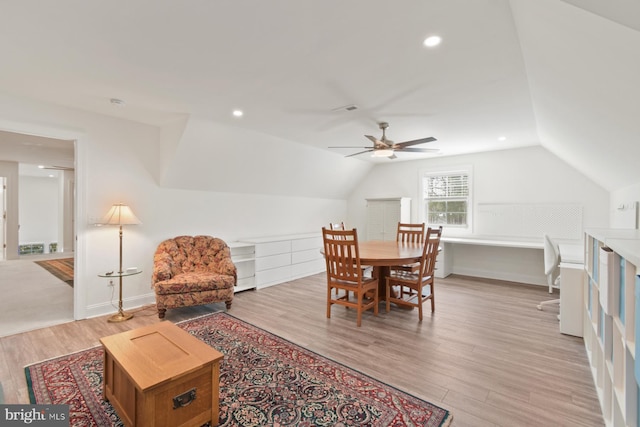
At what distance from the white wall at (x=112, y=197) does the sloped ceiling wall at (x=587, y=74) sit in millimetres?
4171

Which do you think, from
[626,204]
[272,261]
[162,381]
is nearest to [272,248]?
[272,261]

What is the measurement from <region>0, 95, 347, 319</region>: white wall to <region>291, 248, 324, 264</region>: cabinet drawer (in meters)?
1.43

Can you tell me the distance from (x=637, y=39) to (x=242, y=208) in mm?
5013

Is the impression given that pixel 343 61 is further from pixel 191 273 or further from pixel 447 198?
pixel 447 198

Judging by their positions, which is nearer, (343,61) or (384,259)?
(343,61)

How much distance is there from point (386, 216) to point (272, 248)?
9.12 ft

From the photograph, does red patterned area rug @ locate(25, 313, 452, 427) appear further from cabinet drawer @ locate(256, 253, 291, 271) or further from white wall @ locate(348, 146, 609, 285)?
white wall @ locate(348, 146, 609, 285)

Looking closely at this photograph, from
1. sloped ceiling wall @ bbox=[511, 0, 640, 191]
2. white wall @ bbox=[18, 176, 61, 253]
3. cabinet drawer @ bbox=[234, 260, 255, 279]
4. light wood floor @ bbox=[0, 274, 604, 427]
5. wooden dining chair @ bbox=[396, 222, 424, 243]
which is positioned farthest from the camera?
white wall @ bbox=[18, 176, 61, 253]

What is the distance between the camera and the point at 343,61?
2301 millimetres

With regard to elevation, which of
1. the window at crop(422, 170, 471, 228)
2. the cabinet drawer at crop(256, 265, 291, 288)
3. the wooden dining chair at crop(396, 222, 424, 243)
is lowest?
the cabinet drawer at crop(256, 265, 291, 288)

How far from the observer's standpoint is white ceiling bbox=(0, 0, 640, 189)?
5.36 feet

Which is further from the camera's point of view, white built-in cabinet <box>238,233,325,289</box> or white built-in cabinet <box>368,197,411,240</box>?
white built-in cabinet <box>368,197,411,240</box>

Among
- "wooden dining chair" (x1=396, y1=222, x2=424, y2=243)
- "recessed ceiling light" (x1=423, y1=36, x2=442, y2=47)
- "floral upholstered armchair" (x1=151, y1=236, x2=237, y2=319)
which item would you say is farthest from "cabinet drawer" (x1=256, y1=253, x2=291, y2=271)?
"recessed ceiling light" (x1=423, y1=36, x2=442, y2=47)

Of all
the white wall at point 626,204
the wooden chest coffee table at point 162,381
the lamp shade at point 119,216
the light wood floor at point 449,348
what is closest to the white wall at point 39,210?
the lamp shade at point 119,216
